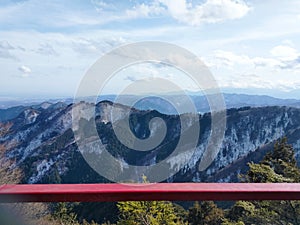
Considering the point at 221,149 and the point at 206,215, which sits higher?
the point at 206,215

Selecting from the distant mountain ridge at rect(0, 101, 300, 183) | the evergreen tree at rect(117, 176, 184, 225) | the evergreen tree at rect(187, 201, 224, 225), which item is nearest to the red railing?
the evergreen tree at rect(117, 176, 184, 225)

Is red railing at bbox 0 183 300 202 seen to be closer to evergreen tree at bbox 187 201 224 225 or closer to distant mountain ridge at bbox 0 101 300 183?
evergreen tree at bbox 187 201 224 225

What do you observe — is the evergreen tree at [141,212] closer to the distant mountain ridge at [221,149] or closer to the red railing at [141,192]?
the red railing at [141,192]

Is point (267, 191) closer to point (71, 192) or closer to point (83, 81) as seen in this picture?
point (71, 192)

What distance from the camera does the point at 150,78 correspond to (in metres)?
2.12

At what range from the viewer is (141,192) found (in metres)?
1.03

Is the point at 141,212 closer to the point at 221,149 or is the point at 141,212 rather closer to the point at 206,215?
the point at 206,215

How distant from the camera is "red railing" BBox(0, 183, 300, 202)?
3.35 ft

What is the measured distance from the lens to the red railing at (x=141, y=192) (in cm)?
102

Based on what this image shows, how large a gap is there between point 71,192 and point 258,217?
1.58 m

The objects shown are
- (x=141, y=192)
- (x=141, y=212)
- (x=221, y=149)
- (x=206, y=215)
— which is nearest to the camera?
(x=141, y=192)

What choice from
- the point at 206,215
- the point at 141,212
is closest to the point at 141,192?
the point at 141,212

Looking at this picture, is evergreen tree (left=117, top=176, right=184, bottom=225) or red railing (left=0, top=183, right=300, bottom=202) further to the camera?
evergreen tree (left=117, top=176, right=184, bottom=225)

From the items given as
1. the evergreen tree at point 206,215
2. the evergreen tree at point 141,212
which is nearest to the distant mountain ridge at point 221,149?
the evergreen tree at point 206,215
